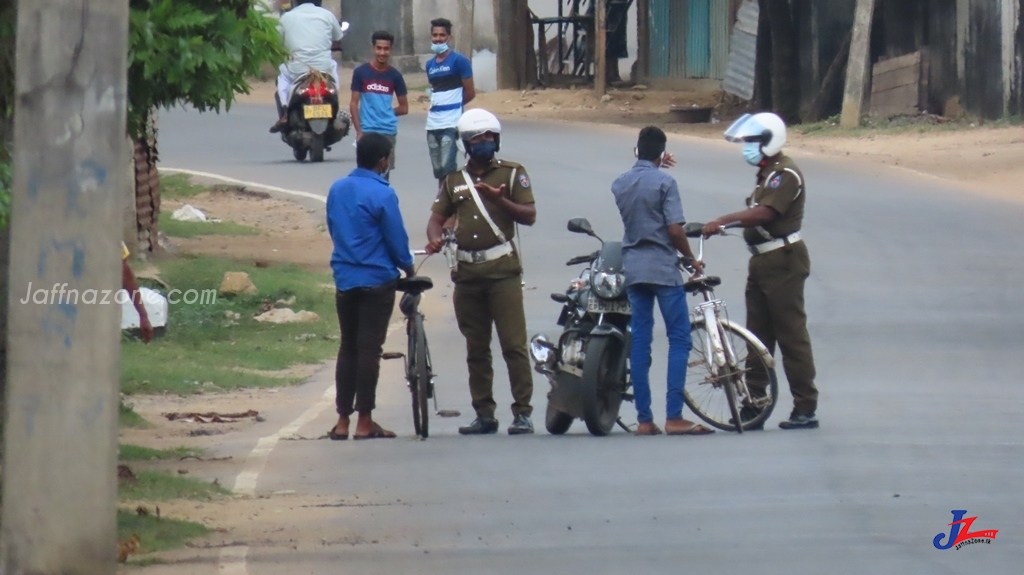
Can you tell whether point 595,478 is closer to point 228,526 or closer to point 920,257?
point 228,526

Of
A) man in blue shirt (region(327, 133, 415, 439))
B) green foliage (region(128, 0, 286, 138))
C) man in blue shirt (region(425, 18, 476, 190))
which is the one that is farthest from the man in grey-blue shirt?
man in blue shirt (region(425, 18, 476, 190))

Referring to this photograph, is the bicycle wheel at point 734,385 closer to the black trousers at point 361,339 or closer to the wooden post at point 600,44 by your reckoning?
the black trousers at point 361,339

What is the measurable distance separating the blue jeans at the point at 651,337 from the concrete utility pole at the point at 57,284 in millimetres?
4174

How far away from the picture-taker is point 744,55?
3072 cm

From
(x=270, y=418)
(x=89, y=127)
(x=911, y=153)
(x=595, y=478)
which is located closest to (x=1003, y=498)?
(x=595, y=478)

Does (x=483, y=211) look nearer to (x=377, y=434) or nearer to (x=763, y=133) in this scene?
(x=377, y=434)

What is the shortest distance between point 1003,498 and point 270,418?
4.85 m

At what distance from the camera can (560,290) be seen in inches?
567

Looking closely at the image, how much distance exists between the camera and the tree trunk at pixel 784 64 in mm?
28000

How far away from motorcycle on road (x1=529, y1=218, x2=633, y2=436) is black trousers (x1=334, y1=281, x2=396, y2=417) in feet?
3.02

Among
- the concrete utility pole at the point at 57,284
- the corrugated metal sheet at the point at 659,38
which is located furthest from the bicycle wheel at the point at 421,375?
the corrugated metal sheet at the point at 659,38

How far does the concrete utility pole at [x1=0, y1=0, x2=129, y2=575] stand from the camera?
18.3 feet

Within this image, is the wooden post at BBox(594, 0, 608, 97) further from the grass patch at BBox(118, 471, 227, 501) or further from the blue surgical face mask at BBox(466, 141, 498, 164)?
the grass patch at BBox(118, 471, 227, 501)

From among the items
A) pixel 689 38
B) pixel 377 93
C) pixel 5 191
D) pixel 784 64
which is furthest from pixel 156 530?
pixel 689 38
